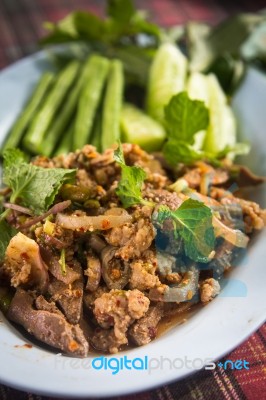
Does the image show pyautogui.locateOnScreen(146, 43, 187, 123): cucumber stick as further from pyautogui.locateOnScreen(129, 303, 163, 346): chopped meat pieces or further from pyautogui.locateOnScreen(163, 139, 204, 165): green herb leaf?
pyautogui.locateOnScreen(129, 303, 163, 346): chopped meat pieces

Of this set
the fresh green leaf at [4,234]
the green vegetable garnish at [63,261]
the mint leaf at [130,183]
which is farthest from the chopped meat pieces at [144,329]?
the fresh green leaf at [4,234]

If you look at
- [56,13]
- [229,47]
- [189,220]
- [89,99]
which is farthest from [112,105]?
[56,13]

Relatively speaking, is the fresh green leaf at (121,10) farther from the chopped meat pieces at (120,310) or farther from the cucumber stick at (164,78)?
the chopped meat pieces at (120,310)

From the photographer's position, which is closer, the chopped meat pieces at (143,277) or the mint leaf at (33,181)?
the chopped meat pieces at (143,277)

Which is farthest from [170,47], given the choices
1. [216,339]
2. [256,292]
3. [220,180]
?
[216,339]

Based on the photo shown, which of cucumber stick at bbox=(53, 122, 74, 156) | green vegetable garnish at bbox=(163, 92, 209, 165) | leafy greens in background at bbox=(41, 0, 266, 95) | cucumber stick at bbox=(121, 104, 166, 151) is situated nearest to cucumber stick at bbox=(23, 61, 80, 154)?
cucumber stick at bbox=(53, 122, 74, 156)

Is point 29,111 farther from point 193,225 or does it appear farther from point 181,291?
point 181,291

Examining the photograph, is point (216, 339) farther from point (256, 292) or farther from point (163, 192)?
point (163, 192)
